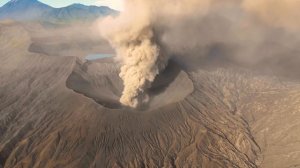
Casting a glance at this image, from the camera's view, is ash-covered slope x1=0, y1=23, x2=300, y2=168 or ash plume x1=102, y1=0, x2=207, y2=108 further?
ash plume x1=102, y1=0, x2=207, y2=108

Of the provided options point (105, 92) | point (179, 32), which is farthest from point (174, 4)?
point (105, 92)

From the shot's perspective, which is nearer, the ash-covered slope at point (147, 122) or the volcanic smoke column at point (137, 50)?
the ash-covered slope at point (147, 122)

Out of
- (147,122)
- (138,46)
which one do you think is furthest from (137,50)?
(147,122)

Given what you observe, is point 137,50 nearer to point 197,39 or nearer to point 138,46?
point 138,46

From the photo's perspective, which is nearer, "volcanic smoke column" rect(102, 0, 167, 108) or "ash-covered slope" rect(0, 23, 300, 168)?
"ash-covered slope" rect(0, 23, 300, 168)
